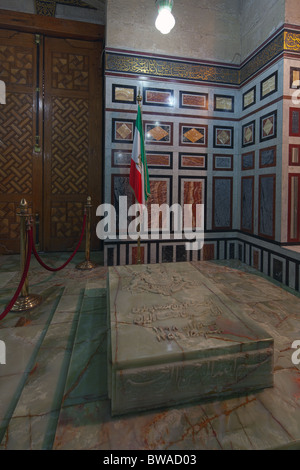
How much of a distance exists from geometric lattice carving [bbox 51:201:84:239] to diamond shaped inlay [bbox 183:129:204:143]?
2.58 meters

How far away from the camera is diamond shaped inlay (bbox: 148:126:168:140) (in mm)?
4691

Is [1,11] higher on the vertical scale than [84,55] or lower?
higher

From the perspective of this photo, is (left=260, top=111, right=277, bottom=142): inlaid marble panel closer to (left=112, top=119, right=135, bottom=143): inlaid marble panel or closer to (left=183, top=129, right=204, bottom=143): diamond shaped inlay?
(left=183, top=129, right=204, bottom=143): diamond shaped inlay

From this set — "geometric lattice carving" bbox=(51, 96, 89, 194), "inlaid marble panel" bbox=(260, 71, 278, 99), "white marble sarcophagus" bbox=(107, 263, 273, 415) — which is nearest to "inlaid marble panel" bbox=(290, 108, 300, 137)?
"inlaid marble panel" bbox=(260, 71, 278, 99)

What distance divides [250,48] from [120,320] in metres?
5.14

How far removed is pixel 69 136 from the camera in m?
5.50

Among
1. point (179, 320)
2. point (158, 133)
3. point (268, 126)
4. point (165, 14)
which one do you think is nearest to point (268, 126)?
point (268, 126)

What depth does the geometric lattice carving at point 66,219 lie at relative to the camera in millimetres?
5578

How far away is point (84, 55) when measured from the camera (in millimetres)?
5457

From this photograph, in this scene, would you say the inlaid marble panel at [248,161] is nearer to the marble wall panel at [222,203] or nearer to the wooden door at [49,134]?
the marble wall panel at [222,203]

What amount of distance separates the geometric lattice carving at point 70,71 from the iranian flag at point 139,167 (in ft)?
6.81

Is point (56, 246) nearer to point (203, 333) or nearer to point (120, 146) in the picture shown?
point (120, 146)

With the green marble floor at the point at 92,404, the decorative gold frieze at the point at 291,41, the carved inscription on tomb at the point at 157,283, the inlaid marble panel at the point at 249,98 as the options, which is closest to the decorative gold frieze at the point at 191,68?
the decorative gold frieze at the point at 291,41
